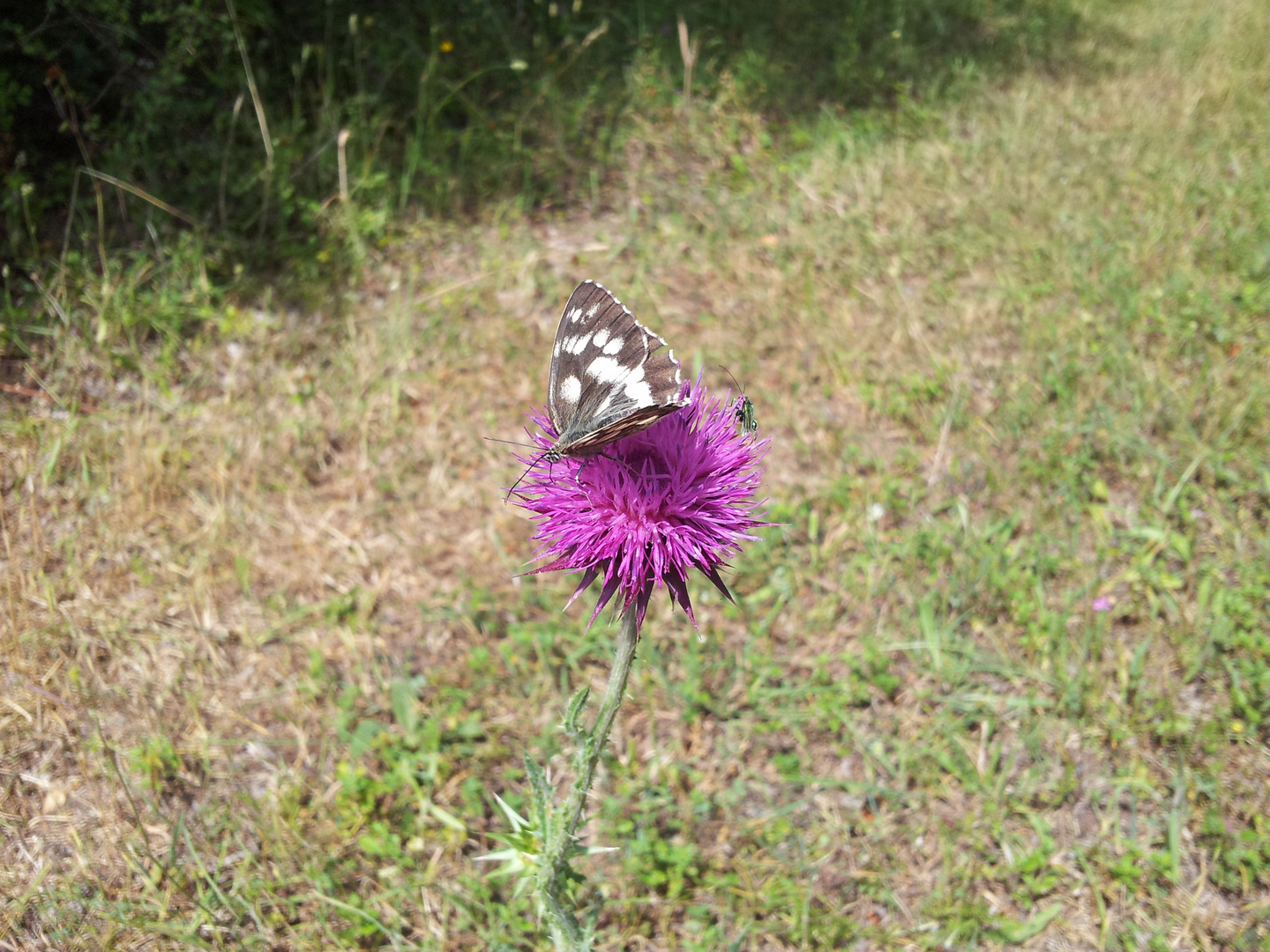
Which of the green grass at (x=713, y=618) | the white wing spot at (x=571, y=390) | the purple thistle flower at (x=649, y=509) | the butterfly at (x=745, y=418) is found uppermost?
the white wing spot at (x=571, y=390)

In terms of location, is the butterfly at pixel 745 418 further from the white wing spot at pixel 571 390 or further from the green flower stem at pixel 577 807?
the green flower stem at pixel 577 807

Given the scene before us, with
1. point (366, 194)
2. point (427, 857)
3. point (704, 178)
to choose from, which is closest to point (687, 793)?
point (427, 857)

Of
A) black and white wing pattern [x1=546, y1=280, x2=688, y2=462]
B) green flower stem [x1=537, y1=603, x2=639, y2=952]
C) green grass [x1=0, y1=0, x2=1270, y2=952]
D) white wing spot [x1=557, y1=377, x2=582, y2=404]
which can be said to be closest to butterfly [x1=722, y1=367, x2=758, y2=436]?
black and white wing pattern [x1=546, y1=280, x2=688, y2=462]

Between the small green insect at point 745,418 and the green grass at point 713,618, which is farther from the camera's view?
the green grass at point 713,618

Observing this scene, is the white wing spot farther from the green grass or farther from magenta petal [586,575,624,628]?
the green grass

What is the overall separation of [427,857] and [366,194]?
3.74 metres

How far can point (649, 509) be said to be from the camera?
2035 millimetres

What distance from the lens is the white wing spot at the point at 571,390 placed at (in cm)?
220

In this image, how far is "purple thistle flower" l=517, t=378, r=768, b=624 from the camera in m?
2.02

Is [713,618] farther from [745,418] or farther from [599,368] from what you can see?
[599,368]

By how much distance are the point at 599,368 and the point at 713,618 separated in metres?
1.70

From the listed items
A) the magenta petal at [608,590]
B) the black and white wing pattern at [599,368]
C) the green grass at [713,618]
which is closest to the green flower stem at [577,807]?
the magenta petal at [608,590]

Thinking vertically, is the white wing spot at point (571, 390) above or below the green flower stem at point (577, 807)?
above

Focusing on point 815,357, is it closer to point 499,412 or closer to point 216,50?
point 499,412
